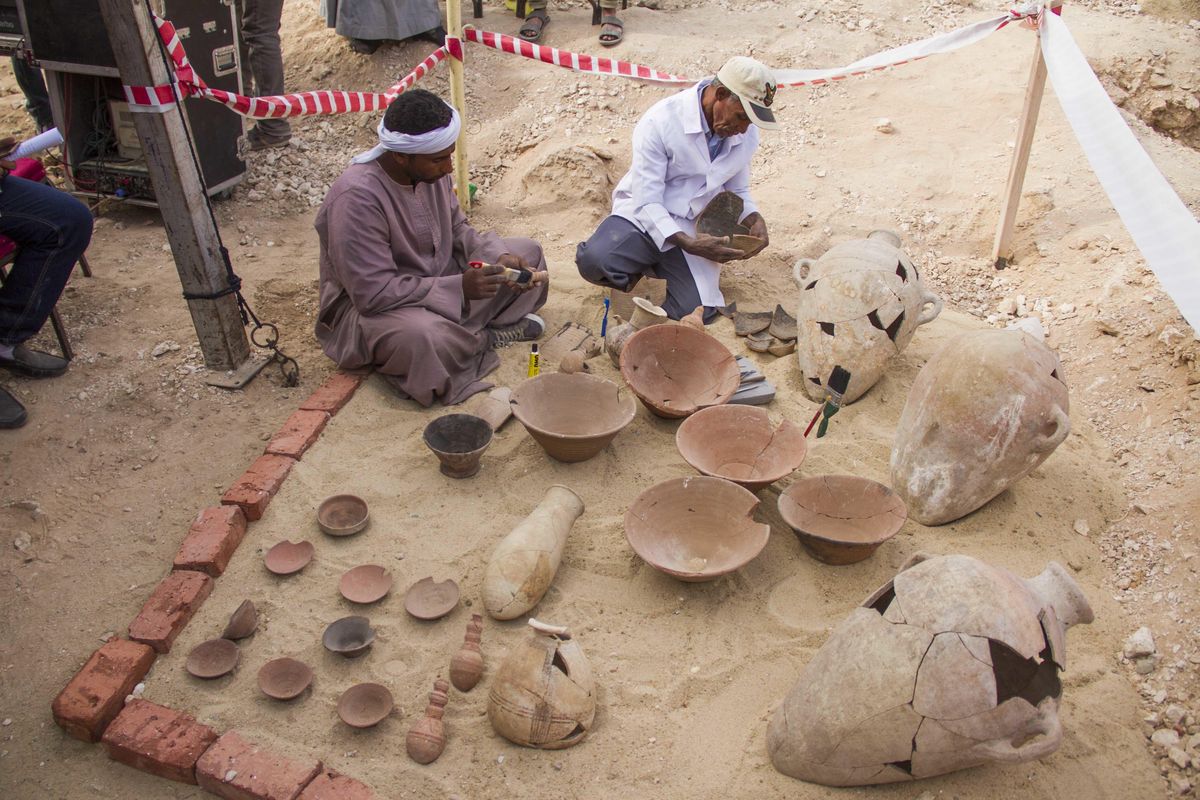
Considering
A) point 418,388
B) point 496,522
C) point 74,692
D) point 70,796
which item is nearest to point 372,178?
point 418,388

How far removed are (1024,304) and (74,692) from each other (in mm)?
5010

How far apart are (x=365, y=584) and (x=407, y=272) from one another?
1.75m

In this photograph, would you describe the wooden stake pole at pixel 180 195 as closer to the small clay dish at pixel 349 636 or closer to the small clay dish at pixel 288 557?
the small clay dish at pixel 288 557

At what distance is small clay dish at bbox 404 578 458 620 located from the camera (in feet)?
10.5

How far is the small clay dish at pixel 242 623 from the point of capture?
3104mm

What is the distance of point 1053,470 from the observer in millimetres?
3984

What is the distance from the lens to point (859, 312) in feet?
13.9

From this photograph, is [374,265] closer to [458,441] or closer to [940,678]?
[458,441]

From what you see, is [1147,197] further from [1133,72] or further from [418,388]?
[1133,72]

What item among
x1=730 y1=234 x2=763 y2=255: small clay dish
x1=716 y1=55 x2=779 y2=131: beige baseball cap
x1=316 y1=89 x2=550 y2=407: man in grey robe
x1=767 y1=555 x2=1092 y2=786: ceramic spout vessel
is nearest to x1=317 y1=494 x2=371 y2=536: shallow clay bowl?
x1=316 y1=89 x2=550 y2=407: man in grey robe

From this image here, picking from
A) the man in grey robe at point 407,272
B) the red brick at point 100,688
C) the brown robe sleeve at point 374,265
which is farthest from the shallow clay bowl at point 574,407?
the red brick at point 100,688

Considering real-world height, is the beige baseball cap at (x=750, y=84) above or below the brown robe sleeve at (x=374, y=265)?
above

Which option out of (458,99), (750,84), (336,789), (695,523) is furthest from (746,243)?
(336,789)

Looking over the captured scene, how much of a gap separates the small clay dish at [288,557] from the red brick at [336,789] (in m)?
0.95
